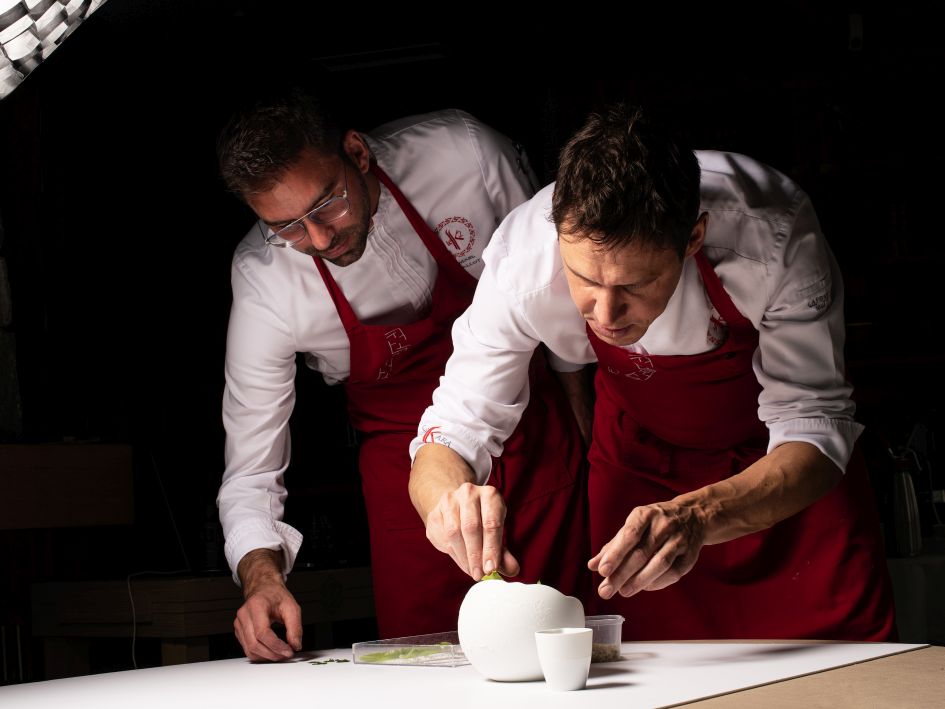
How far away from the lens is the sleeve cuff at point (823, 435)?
179 cm

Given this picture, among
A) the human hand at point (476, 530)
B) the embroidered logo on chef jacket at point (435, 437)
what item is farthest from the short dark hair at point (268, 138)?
the human hand at point (476, 530)

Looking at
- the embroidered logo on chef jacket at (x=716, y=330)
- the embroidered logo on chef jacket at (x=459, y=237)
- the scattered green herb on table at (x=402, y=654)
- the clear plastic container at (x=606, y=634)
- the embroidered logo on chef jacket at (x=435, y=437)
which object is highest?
the embroidered logo on chef jacket at (x=459, y=237)

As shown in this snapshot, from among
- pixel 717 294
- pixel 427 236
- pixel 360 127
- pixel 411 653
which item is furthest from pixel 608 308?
pixel 360 127

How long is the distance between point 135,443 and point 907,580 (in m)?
2.46

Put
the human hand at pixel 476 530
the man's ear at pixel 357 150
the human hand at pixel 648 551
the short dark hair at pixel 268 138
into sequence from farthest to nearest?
1. the man's ear at pixel 357 150
2. the short dark hair at pixel 268 138
3. the human hand at pixel 476 530
4. the human hand at pixel 648 551

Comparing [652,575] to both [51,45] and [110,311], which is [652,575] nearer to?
[51,45]

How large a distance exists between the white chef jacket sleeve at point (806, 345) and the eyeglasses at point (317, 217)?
786mm

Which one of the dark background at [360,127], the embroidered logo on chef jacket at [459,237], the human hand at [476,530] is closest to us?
the human hand at [476,530]

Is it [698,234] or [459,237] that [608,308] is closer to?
[698,234]

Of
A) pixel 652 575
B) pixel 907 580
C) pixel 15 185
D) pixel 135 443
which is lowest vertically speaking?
pixel 907 580

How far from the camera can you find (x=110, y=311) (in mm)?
3688

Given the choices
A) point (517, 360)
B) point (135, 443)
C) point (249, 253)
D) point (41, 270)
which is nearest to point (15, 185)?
point (41, 270)

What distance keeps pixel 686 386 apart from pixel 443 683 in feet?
2.70

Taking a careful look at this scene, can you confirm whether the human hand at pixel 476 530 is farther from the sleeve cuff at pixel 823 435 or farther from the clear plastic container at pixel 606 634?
the sleeve cuff at pixel 823 435
